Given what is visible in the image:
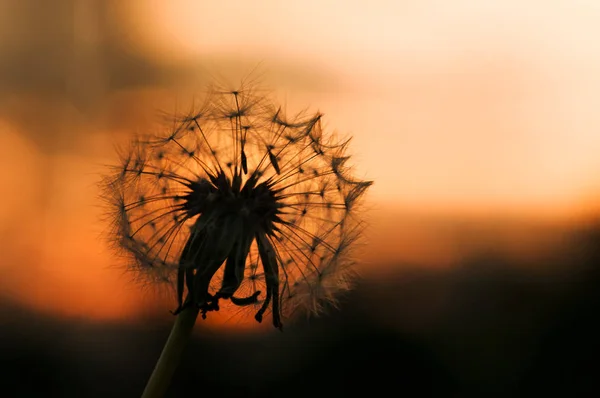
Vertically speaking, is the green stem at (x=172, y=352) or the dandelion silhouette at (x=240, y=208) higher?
the dandelion silhouette at (x=240, y=208)

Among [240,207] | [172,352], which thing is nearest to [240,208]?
[240,207]

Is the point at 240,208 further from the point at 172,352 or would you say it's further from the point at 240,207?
the point at 172,352

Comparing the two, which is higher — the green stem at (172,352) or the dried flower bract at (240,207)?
the dried flower bract at (240,207)

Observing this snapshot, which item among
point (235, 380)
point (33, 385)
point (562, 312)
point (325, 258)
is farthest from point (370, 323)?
point (325, 258)

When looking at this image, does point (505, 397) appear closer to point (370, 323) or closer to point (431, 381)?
point (431, 381)

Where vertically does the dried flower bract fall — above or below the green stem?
above
